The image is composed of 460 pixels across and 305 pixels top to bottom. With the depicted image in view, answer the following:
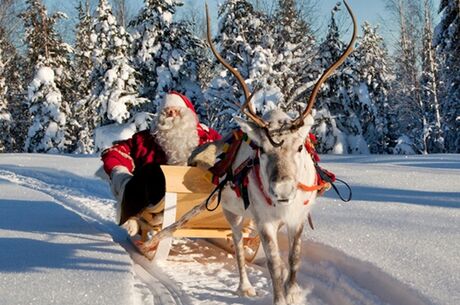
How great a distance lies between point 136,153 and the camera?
6.86 m

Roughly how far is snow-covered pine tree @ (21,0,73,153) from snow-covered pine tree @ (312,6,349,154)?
46.4 ft

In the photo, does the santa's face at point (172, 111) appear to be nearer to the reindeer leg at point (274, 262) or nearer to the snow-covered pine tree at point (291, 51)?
the reindeer leg at point (274, 262)

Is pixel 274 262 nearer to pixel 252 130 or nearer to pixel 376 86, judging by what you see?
pixel 252 130

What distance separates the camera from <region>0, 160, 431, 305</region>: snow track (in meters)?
4.48

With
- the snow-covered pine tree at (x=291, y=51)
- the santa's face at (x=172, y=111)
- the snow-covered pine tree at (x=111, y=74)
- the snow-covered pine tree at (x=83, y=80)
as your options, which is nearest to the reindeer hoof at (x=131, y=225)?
the santa's face at (x=172, y=111)

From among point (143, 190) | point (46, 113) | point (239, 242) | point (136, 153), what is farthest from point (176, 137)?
point (46, 113)

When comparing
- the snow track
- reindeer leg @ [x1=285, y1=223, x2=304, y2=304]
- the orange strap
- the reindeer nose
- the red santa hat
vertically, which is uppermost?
the red santa hat

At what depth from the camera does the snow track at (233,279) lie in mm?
4477

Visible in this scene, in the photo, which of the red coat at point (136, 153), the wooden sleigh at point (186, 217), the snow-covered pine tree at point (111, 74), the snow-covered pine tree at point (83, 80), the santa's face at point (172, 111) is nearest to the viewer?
the wooden sleigh at point (186, 217)

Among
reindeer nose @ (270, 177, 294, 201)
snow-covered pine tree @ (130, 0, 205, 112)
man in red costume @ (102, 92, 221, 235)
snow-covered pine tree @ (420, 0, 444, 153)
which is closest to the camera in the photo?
reindeer nose @ (270, 177, 294, 201)

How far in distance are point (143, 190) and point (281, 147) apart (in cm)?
230

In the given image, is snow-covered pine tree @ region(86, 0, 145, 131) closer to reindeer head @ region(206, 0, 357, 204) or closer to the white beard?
the white beard

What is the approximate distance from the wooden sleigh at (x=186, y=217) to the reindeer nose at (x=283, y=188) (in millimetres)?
1639

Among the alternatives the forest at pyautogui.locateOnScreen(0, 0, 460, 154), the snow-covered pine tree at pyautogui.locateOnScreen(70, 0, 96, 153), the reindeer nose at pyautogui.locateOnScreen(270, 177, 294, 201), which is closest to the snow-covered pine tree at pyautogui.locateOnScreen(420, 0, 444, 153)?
the forest at pyautogui.locateOnScreen(0, 0, 460, 154)
